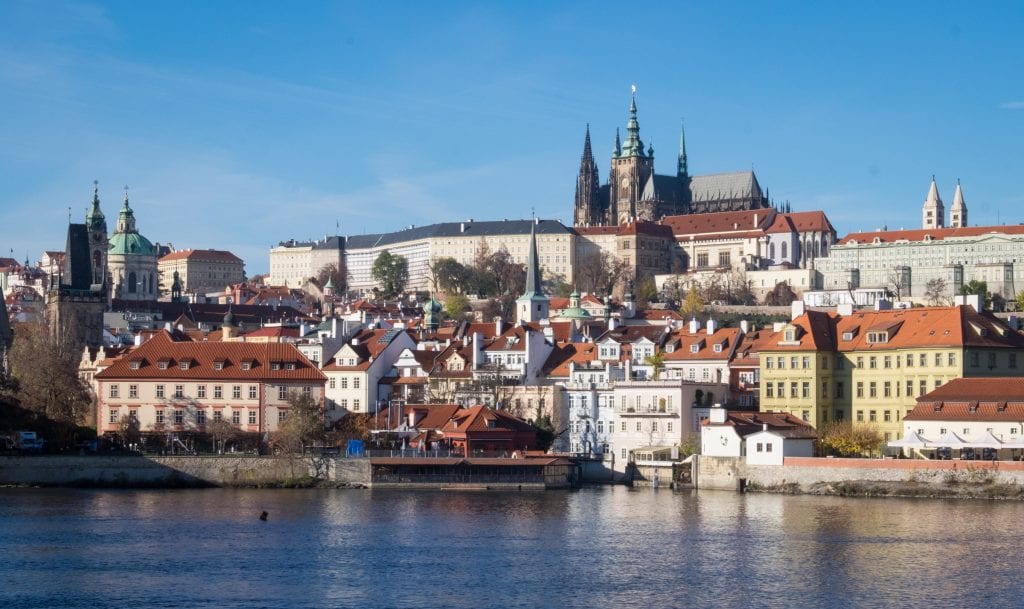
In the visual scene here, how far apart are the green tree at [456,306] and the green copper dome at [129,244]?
35.2 m

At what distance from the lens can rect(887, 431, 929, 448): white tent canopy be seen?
209 ft

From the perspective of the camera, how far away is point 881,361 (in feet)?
230

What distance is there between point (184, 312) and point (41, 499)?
9520cm

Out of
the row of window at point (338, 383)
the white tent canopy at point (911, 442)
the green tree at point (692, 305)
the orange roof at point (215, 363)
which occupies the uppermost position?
the green tree at point (692, 305)

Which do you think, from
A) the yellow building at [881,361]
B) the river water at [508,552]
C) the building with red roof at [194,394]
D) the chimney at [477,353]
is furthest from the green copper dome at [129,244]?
the river water at [508,552]

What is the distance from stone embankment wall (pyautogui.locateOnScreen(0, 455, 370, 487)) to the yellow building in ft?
55.6

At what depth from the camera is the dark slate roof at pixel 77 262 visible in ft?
398

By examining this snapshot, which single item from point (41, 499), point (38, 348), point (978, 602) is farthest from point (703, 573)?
point (38, 348)

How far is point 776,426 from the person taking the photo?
66.2 m

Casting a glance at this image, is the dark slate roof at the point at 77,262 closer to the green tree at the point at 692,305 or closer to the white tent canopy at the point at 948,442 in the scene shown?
the green tree at the point at 692,305

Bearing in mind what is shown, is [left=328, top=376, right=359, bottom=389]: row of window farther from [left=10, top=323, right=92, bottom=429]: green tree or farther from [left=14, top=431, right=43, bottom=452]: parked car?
[left=14, top=431, right=43, bottom=452]: parked car

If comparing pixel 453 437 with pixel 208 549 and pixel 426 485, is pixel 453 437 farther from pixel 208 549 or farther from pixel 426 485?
pixel 208 549

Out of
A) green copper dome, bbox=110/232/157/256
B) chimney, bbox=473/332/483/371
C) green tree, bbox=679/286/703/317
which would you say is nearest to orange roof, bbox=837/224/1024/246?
green tree, bbox=679/286/703/317

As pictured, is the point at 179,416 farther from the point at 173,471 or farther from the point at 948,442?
the point at 948,442
